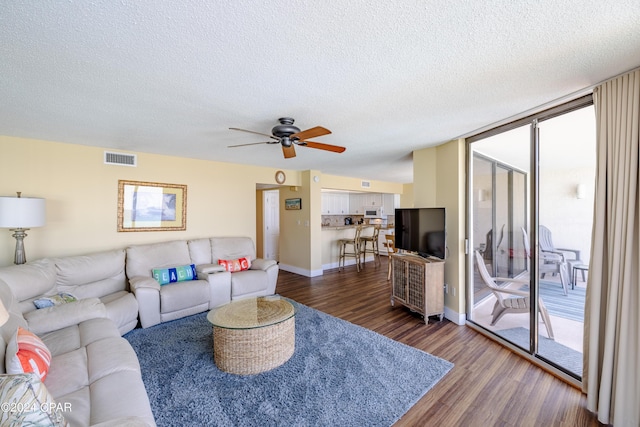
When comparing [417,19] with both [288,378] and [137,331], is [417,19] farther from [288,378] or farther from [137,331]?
[137,331]

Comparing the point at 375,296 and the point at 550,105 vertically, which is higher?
the point at 550,105

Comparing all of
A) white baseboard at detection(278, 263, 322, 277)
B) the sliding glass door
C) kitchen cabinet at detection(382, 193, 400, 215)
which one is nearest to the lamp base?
white baseboard at detection(278, 263, 322, 277)

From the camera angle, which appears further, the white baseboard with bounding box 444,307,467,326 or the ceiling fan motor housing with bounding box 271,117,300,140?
the white baseboard with bounding box 444,307,467,326

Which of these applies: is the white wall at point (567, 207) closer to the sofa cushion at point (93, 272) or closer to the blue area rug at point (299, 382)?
the blue area rug at point (299, 382)

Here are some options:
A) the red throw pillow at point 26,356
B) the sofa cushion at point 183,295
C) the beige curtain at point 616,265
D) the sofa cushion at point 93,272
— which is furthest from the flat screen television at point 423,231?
the sofa cushion at point 93,272

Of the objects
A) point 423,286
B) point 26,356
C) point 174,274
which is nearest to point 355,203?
point 423,286

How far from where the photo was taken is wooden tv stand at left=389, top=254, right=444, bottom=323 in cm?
324

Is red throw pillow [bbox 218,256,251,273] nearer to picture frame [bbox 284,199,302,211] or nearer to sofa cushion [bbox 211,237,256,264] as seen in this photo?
sofa cushion [bbox 211,237,256,264]

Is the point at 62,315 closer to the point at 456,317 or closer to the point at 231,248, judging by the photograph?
the point at 231,248

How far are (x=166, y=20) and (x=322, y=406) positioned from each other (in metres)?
2.47

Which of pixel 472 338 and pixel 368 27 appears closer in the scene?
pixel 368 27

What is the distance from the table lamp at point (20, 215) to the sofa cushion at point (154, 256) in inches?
37.5

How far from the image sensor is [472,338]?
288cm

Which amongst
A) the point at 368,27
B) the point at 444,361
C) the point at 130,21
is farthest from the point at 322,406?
the point at 130,21
